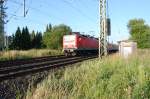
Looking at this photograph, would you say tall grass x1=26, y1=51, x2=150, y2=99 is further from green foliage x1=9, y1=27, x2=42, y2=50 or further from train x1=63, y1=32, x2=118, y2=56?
green foliage x1=9, y1=27, x2=42, y2=50

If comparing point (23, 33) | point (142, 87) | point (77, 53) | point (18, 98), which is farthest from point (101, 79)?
point (23, 33)

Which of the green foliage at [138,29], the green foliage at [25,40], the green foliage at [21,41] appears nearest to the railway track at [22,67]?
the green foliage at [138,29]

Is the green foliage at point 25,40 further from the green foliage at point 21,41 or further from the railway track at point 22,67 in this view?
the railway track at point 22,67

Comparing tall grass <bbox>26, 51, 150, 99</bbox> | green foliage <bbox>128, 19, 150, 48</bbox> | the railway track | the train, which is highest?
green foliage <bbox>128, 19, 150, 48</bbox>

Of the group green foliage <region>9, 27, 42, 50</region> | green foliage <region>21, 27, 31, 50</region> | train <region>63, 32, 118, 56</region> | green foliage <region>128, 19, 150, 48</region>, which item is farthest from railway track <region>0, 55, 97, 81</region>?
green foliage <region>21, 27, 31, 50</region>

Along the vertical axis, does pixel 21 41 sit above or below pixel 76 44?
above

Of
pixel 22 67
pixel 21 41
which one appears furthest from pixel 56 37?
pixel 22 67

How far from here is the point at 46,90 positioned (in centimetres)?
1012

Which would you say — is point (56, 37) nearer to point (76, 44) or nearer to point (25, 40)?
point (25, 40)

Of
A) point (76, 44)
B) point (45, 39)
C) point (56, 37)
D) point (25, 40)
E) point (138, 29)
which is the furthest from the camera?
point (25, 40)

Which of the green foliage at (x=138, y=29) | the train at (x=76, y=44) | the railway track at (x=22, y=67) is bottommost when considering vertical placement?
the railway track at (x=22, y=67)

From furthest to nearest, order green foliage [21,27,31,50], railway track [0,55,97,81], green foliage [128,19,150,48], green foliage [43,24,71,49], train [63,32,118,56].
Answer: green foliage [21,27,31,50], green foliage [43,24,71,49], green foliage [128,19,150,48], train [63,32,118,56], railway track [0,55,97,81]

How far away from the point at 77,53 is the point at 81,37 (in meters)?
2.01

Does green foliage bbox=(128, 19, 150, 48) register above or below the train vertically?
above
